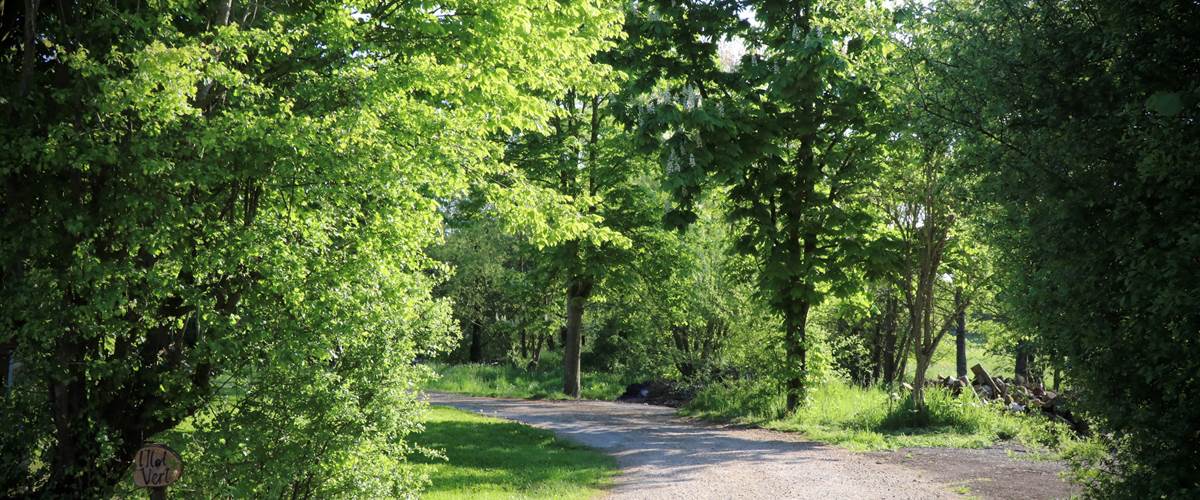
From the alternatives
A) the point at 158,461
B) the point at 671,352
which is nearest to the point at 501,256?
the point at 671,352

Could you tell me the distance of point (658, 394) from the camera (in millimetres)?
23375

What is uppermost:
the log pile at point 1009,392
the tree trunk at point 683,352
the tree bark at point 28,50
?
the tree bark at point 28,50

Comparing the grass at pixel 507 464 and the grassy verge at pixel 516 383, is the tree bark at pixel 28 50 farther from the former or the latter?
the grassy verge at pixel 516 383

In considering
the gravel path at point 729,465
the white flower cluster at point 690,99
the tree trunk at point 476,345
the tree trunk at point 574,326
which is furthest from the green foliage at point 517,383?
the white flower cluster at point 690,99

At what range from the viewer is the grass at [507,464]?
9031 millimetres

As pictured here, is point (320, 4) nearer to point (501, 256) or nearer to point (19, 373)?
point (19, 373)

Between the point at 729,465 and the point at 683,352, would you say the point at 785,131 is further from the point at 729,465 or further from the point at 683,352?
the point at 683,352

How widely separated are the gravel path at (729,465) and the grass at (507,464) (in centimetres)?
41

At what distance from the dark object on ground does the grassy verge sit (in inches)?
32.7

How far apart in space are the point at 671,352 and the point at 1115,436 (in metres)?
17.4

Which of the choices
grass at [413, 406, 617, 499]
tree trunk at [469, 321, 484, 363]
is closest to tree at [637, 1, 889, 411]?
grass at [413, 406, 617, 499]

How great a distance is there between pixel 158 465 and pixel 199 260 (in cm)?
160

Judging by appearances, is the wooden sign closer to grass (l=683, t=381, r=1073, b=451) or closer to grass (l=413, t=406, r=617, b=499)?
grass (l=413, t=406, r=617, b=499)

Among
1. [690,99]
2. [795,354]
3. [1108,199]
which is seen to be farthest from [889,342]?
[1108,199]
